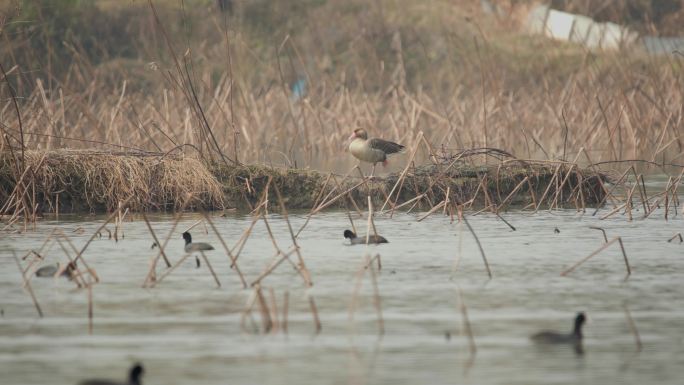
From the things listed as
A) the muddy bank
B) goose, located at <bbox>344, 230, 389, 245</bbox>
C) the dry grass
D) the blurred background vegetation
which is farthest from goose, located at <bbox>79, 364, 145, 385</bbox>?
the dry grass

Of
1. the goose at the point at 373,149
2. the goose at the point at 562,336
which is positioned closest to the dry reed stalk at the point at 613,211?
the goose at the point at 373,149

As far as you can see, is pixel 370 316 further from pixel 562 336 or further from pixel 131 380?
pixel 131 380

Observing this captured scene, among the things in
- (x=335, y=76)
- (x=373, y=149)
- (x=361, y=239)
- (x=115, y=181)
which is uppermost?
(x=335, y=76)

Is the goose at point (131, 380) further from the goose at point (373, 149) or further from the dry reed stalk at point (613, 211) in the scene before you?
the goose at point (373, 149)

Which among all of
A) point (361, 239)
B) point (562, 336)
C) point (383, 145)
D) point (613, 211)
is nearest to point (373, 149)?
point (383, 145)

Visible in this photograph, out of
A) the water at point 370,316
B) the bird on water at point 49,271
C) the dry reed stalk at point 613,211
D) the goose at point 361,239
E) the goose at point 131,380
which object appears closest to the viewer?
the goose at point 131,380

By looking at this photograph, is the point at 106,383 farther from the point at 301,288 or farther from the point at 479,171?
the point at 479,171

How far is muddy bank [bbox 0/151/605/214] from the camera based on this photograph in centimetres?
1276

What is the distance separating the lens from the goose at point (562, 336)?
6156 mm

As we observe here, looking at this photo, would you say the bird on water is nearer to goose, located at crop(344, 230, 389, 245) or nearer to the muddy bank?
goose, located at crop(344, 230, 389, 245)

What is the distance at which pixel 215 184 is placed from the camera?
42.9 feet

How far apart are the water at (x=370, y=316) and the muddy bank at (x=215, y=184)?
6.90ft

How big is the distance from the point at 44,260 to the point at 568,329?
153 inches

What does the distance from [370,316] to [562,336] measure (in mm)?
1124
